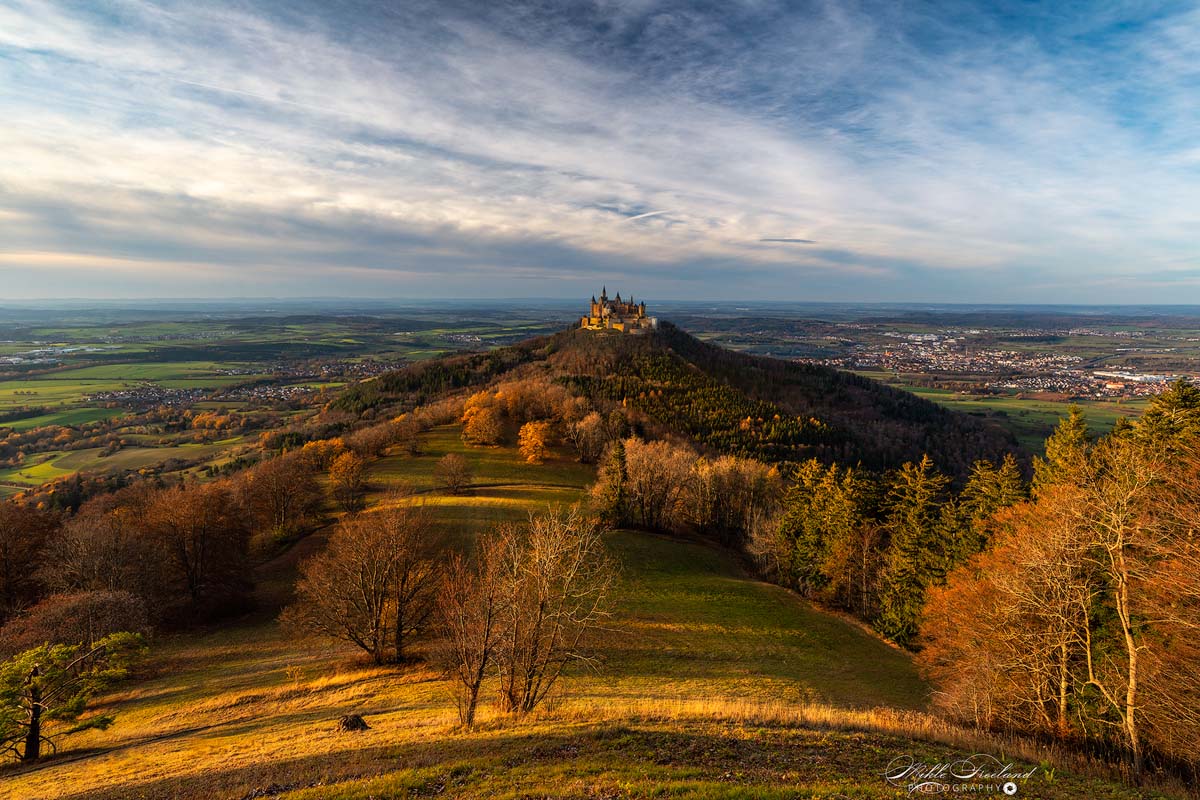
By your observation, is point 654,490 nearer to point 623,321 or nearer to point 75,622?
point 75,622

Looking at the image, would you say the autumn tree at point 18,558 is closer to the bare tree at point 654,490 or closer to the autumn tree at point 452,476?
the autumn tree at point 452,476

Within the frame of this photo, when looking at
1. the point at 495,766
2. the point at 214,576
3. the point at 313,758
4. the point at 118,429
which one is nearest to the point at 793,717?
the point at 495,766

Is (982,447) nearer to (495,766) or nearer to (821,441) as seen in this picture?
(821,441)

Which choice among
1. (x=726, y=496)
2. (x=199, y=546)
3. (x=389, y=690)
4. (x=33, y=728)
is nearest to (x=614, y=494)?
(x=726, y=496)

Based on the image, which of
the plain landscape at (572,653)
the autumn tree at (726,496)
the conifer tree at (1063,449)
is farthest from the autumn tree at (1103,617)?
the autumn tree at (726,496)

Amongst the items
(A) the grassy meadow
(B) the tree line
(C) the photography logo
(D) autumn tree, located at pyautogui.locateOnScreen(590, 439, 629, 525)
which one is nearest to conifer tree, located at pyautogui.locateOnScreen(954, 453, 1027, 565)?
(B) the tree line

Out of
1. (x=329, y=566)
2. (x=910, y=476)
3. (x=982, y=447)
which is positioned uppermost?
(x=910, y=476)

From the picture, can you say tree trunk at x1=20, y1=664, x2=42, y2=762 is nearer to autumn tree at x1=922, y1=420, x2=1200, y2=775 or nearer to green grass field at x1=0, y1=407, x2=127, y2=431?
autumn tree at x1=922, y1=420, x2=1200, y2=775
